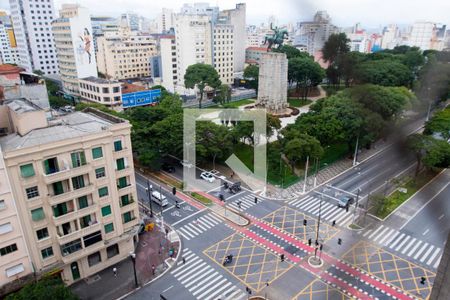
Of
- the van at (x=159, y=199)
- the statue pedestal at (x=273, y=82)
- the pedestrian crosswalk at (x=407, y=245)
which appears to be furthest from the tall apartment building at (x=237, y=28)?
the pedestrian crosswalk at (x=407, y=245)

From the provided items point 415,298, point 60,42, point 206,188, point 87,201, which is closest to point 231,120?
point 206,188

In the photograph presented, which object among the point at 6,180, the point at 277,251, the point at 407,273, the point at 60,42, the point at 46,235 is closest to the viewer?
the point at 6,180

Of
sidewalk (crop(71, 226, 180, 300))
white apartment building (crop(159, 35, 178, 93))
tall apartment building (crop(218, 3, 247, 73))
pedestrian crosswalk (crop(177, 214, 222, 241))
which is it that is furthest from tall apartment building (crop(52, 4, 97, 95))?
sidewalk (crop(71, 226, 180, 300))

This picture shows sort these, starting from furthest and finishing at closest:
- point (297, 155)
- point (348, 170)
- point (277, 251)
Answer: point (348, 170) < point (297, 155) < point (277, 251)

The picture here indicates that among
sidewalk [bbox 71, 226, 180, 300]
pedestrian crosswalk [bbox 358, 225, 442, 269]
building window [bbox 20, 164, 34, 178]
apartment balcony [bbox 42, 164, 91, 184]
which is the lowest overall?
sidewalk [bbox 71, 226, 180, 300]

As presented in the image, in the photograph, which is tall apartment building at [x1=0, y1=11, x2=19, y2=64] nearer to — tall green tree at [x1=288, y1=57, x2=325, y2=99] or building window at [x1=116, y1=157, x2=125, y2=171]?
tall green tree at [x1=288, y1=57, x2=325, y2=99]

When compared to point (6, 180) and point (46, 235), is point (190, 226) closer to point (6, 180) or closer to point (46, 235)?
point (46, 235)

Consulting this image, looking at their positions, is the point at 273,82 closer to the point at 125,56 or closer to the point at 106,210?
the point at 106,210
